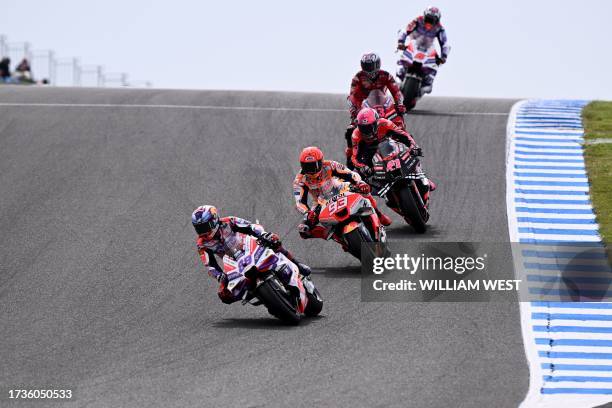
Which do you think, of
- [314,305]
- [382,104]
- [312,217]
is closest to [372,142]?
[382,104]

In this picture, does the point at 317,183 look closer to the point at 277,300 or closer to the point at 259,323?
the point at 259,323

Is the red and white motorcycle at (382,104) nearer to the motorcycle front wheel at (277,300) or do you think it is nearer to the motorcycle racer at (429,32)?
the motorcycle racer at (429,32)

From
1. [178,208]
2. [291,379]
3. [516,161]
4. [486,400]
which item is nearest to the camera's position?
[486,400]

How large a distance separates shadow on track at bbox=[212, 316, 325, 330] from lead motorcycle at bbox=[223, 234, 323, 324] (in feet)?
0.36

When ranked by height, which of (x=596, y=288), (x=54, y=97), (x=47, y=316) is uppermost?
(x=596, y=288)

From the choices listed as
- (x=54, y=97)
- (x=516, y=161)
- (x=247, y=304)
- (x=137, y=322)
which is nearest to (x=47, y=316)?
(x=137, y=322)

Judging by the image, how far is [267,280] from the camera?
1358 cm

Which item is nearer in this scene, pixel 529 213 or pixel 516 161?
pixel 529 213

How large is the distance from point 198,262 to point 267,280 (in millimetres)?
4377

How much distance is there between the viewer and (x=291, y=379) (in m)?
11.5

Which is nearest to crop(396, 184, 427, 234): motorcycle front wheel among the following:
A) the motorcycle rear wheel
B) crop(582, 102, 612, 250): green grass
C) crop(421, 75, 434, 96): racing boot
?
crop(582, 102, 612, 250): green grass

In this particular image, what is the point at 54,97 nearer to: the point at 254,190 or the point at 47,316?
the point at 254,190

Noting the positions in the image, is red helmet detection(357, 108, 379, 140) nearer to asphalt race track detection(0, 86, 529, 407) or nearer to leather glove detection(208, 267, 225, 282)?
asphalt race track detection(0, 86, 529, 407)

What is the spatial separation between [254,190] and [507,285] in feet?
24.5
